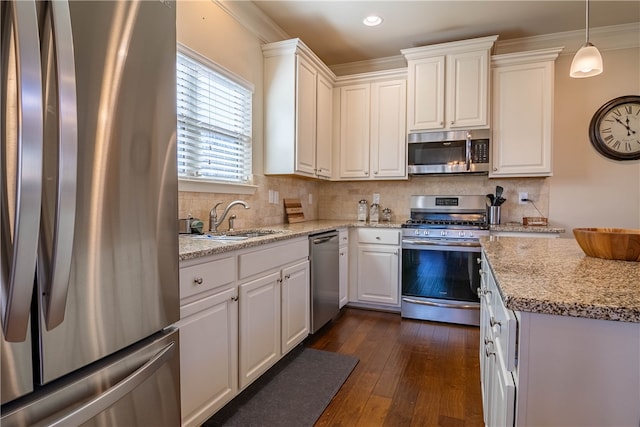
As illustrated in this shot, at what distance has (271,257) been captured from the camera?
2174 millimetres

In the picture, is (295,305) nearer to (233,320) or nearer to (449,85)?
(233,320)

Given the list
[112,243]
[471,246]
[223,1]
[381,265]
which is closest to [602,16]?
[471,246]

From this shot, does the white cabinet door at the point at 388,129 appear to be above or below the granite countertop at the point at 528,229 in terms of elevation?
above

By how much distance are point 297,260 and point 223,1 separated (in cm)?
194

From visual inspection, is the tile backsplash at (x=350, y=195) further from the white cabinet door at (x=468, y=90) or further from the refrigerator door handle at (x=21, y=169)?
the refrigerator door handle at (x=21, y=169)

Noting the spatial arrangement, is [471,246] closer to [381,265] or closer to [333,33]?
[381,265]

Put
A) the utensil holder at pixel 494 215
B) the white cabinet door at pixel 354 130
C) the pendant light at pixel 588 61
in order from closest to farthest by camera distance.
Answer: the pendant light at pixel 588 61, the utensil holder at pixel 494 215, the white cabinet door at pixel 354 130

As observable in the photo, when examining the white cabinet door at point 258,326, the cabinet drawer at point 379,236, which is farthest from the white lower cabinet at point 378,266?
the white cabinet door at point 258,326

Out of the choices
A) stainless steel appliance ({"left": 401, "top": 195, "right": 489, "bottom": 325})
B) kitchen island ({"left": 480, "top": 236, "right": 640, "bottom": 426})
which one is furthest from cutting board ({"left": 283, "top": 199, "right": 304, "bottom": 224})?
kitchen island ({"left": 480, "top": 236, "right": 640, "bottom": 426})

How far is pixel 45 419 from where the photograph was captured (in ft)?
2.62

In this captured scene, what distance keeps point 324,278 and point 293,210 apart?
95cm

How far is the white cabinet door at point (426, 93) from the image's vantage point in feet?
11.3

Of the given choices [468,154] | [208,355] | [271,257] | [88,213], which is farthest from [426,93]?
[88,213]

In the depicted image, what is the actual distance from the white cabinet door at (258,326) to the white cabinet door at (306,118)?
1.31 m
